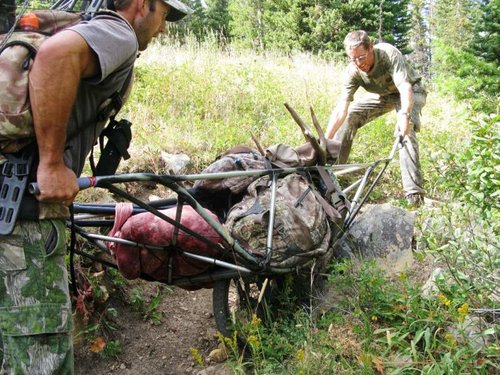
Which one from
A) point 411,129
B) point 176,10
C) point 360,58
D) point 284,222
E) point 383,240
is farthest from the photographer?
point 411,129

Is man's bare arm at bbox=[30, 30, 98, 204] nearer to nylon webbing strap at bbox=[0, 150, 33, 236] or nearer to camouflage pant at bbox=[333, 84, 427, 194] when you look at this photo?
nylon webbing strap at bbox=[0, 150, 33, 236]

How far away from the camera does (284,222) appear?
3.29 meters

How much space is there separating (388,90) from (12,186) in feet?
16.6

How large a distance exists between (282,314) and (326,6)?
20025 millimetres

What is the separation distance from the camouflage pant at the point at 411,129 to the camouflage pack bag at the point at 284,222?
2.60m

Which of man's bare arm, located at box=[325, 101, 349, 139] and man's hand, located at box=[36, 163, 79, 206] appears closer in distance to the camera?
man's hand, located at box=[36, 163, 79, 206]

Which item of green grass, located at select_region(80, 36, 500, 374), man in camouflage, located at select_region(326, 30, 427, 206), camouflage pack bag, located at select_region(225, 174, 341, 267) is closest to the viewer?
green grass, located at select_region(80, 36, 500, 374)

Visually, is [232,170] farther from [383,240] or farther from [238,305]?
[383,240]

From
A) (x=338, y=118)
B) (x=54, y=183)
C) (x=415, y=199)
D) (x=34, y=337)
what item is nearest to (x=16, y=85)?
(x=54, y=183)

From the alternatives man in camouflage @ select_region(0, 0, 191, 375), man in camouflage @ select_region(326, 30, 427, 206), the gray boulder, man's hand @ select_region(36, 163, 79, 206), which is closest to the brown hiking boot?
man in camouflage @ select_region(326, 30, 427, 206)

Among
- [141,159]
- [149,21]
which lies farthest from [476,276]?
[141,159]

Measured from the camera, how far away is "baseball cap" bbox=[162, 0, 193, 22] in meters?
2.27

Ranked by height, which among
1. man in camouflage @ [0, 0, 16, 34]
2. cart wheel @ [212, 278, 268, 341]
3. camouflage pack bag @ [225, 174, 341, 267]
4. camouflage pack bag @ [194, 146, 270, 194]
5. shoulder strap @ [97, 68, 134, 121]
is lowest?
cart wheel @ [212, 278, 268, 341]

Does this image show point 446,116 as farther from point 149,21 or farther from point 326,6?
point 326,6
